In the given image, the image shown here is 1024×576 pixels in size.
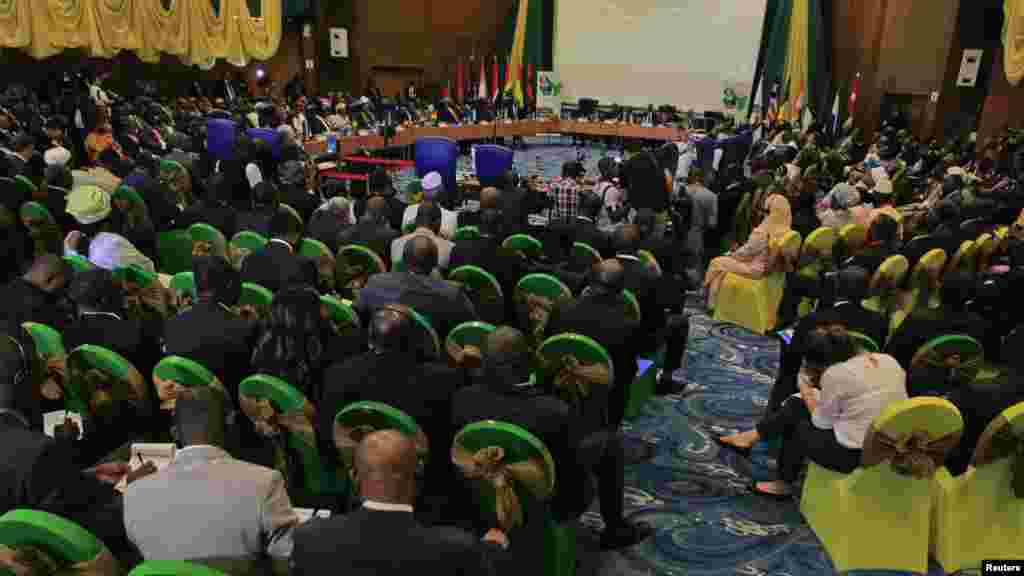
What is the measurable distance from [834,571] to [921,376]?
1.03 m

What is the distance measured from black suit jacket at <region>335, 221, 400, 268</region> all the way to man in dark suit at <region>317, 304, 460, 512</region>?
7.53ft

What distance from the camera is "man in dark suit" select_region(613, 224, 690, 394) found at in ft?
14.3

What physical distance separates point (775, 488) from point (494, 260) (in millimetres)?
2033

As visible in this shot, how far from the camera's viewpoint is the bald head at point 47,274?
3326mm

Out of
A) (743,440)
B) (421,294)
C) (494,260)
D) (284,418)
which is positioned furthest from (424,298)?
(743,440)

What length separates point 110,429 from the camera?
9.60 ft

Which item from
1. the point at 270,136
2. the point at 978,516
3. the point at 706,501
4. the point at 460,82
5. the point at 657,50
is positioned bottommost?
the point at 706,501

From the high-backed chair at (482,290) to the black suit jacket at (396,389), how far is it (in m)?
1.33

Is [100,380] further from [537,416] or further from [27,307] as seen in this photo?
[537,416]

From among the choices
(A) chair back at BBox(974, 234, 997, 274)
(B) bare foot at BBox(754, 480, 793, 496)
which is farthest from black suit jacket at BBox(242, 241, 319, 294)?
(A) chair back at BBox(974, 234, 997, 274)

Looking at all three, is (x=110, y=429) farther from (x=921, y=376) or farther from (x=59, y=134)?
(x=59, y=134)

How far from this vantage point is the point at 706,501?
370 cm

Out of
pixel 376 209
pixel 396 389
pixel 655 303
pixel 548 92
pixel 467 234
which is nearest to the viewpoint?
pixel 396 389

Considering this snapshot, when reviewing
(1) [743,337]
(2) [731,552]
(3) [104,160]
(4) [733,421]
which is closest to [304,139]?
(3) [104,160]
